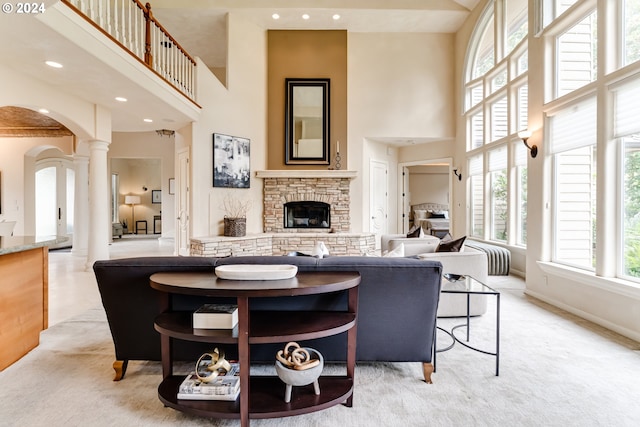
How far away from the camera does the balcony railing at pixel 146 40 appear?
12.5 ft

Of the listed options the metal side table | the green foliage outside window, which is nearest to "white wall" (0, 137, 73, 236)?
the metal side table

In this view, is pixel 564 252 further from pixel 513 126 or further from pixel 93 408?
pixel 93 408

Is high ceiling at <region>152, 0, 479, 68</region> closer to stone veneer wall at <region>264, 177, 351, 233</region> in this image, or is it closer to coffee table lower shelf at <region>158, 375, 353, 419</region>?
stone veneer wall at <region>264, 177, 351, 233</region>

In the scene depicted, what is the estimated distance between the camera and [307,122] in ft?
26.1

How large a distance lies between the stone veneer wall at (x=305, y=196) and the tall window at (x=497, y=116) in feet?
8.92

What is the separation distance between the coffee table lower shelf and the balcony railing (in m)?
3.54

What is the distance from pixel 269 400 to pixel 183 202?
5.86 metres

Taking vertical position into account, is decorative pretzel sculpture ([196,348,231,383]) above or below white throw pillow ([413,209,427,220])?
below

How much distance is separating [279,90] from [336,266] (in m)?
6.56

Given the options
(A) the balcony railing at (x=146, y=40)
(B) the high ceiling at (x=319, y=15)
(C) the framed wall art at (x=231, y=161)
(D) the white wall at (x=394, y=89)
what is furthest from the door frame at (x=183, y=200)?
(D) the white wall at (x=394, y=89)

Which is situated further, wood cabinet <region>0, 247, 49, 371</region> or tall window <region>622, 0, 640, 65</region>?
tall window <region>622, 0, 640, 65</region>

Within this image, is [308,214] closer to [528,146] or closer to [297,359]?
[528,146]

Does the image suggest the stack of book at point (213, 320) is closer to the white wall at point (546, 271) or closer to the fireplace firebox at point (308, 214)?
the white wall at point (546, 271)

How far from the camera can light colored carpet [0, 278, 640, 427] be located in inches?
77.6
